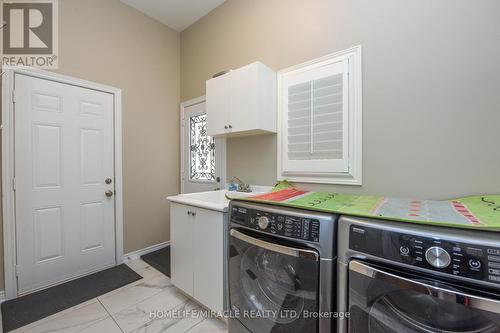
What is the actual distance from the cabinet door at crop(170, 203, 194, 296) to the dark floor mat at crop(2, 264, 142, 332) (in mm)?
705

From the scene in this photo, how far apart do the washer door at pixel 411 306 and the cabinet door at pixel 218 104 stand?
170cm

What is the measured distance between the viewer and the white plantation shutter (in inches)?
68.6

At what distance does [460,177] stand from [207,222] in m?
1.74

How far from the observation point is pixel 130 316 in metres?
1.76

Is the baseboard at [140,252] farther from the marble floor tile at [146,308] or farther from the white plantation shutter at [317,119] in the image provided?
the white plantation shutter at [317,119]

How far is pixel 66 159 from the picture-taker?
2279 millimetres

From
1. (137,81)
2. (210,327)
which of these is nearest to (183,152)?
(137,81)

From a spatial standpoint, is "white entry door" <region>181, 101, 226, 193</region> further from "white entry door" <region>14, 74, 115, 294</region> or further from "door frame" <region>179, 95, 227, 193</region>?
"white entry door" <region>14, 74, 115, 294</region>

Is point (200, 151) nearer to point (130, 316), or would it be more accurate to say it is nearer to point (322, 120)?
point (322, 120)

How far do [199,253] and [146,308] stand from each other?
0.72 metres

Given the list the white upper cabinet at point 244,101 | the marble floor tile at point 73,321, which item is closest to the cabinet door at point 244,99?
the white upper cabinet at point 244,101

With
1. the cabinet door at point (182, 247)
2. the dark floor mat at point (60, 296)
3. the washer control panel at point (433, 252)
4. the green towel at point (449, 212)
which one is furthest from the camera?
the cabinet door at point (182, 247)

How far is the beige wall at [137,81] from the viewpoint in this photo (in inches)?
93.6

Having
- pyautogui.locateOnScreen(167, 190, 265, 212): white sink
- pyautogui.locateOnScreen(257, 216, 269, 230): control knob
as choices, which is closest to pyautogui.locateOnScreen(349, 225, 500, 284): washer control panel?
pyautogui.locateOnScreen(257, 216, 269, 230): control knob
